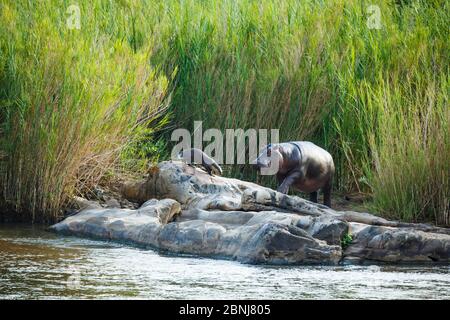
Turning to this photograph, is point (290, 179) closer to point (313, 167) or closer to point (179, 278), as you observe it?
point (313, 167)

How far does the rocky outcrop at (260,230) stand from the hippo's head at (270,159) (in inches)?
11.1

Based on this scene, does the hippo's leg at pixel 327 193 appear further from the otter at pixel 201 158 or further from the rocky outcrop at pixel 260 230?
the otter at pixel 201 158

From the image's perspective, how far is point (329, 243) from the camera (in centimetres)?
934

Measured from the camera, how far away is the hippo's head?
1166 cm

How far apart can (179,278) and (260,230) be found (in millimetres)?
1089

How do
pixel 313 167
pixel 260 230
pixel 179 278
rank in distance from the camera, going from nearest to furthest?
1. pixel 179 278
2. pixel 260 230
3. pixel 313 167

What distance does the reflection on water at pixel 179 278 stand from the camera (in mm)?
7672

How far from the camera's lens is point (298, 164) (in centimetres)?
1183

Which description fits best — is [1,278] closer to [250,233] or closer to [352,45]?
[250,233]

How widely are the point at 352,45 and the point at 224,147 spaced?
7.08ft

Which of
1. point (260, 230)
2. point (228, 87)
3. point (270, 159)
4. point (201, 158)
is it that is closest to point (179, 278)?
point (260, 230)
